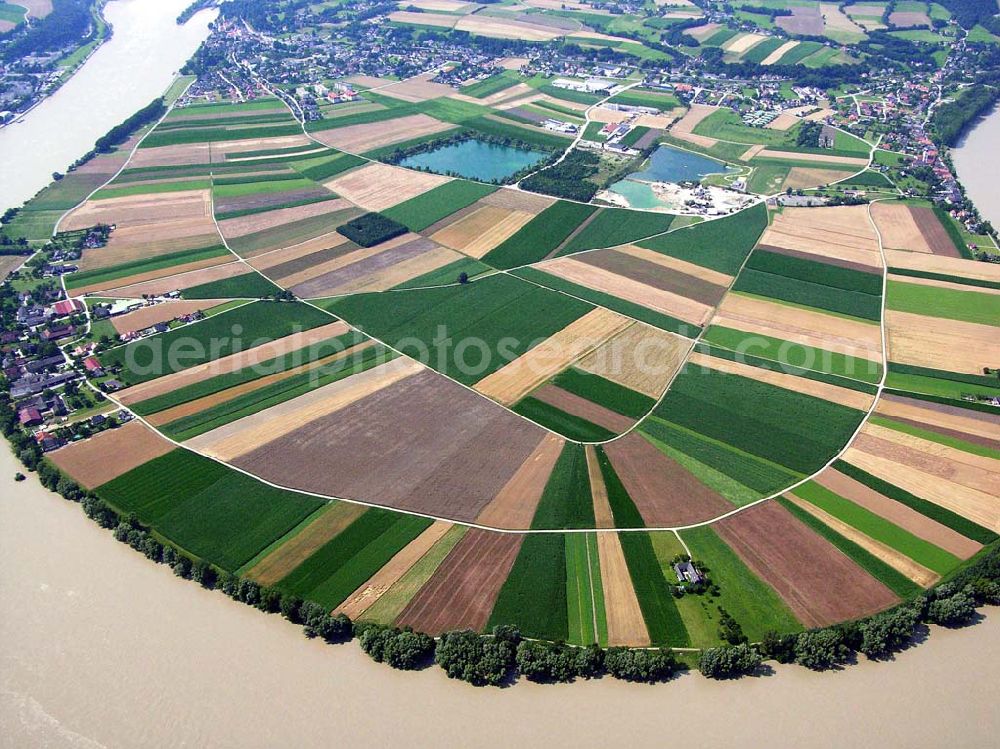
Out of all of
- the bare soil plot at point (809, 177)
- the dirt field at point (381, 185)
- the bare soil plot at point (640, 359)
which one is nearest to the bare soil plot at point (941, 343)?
the bare soil plot at point (640, 359)

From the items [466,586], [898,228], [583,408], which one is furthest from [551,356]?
[898,228]

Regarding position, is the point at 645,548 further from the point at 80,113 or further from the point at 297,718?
the point at 80,113

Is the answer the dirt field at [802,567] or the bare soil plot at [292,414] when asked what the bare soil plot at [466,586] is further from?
the dirt field at [802,567]

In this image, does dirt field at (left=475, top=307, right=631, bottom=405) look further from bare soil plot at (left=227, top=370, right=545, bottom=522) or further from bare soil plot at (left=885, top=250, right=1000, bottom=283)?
bare soil plot at (left=885, top=250, right=1000, bottom=283)

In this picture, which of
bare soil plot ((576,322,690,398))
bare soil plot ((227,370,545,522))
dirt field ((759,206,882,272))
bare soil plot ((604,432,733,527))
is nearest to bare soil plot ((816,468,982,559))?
bare soil plot ((604,432,733,527))

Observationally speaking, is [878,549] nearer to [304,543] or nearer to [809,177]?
[304,543]

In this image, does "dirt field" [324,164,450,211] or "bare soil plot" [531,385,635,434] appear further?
"dirt field" [324,164,450,211]
